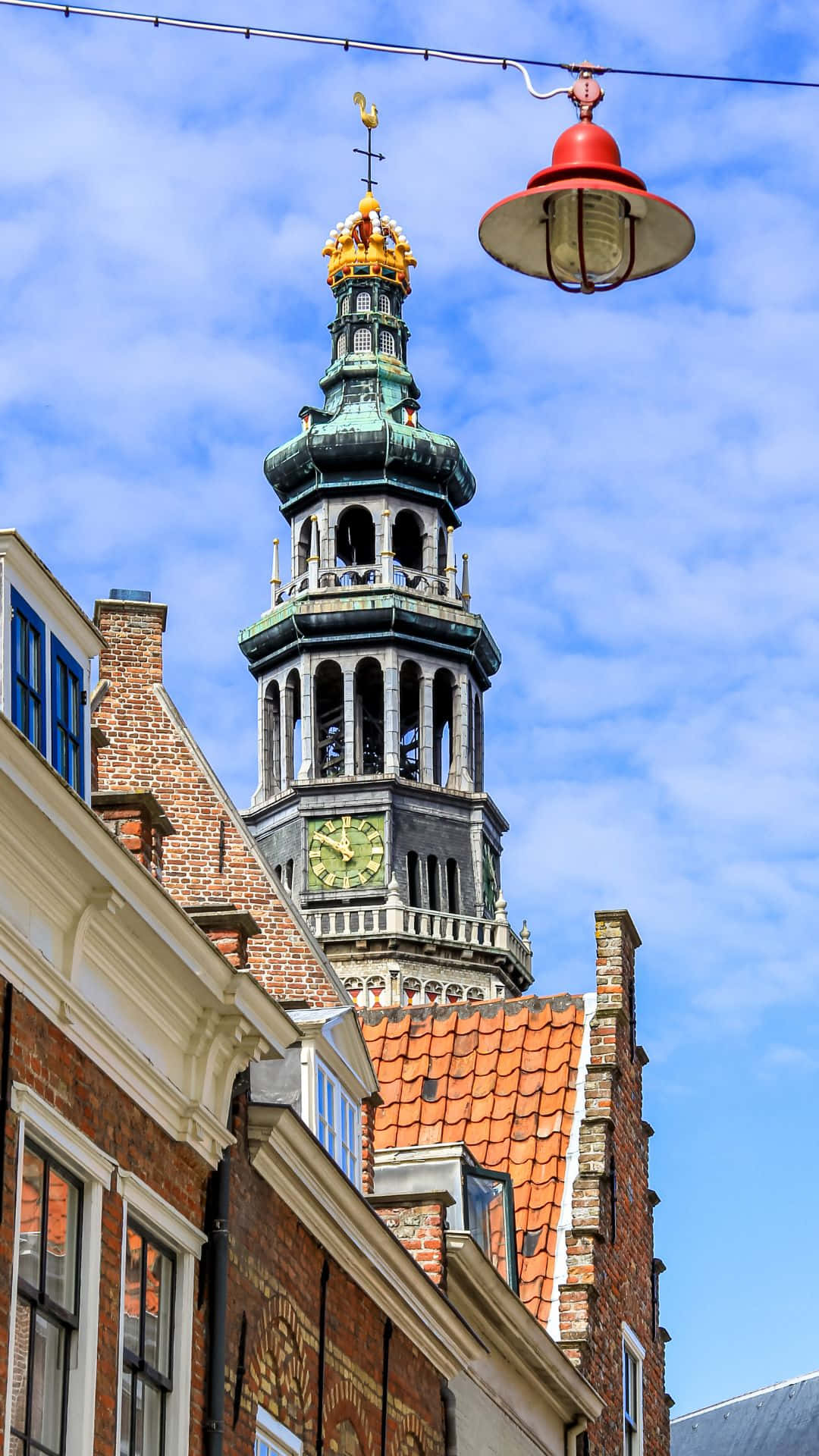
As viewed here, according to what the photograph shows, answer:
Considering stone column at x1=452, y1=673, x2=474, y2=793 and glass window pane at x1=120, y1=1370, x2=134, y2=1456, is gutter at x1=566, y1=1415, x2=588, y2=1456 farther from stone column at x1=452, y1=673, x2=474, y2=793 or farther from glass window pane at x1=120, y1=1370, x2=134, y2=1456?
stone column at x1=452, y1=673, x2=474, y2=793

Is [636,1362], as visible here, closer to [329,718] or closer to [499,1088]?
[499,1088]

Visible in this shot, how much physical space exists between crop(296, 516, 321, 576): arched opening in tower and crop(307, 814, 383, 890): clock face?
917cm

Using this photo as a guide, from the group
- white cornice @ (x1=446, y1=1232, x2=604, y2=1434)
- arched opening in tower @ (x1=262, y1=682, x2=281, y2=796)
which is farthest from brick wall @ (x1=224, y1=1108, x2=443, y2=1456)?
arched opening in tower @ (x1=262, y1=682, x2=281, y2=796)

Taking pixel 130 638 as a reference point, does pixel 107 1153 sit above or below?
below

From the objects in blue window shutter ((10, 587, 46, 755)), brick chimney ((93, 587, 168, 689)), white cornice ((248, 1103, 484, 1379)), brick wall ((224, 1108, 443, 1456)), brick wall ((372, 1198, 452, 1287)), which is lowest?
brick wall ((224, 1108, 443, 1456))

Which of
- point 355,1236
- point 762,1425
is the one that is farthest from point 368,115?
point 355,1236

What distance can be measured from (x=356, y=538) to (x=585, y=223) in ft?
275

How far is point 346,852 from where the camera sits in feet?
300

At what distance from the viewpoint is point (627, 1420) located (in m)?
29.3

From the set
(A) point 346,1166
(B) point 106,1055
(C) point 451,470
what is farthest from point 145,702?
(C) point 451,470

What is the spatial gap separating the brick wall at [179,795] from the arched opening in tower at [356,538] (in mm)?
70448

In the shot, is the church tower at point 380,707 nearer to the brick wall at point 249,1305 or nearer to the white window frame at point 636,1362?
the white window frame at point 636,1362

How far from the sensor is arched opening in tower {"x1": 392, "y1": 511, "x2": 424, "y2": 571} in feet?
315

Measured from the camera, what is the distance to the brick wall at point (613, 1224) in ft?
91.8
